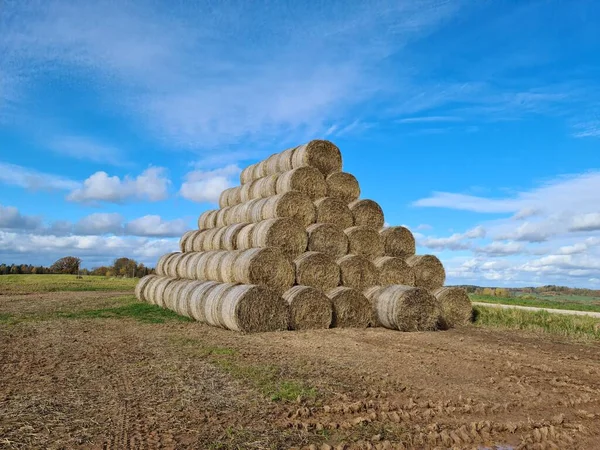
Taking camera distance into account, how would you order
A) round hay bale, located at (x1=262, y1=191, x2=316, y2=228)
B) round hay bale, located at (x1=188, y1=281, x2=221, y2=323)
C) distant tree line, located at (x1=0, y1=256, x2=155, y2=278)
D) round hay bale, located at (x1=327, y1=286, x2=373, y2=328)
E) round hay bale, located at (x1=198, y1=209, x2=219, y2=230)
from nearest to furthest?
round hay bale, located at (x1=327, y1=286, x2=373, y2=328) < round hay bale, located at (x1=188, y1=281, x2=221, y2=323) < round hay bale, located at (x1=262, y1=191, x2=316, y2=228) < round hay bale, located at (x1=198, y1=209, x2=219, y2=230) < distant tree line, located at (x1=0, y1=256, x2=155, y2=278)

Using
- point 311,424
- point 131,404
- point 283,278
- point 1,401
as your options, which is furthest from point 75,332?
point 311,424

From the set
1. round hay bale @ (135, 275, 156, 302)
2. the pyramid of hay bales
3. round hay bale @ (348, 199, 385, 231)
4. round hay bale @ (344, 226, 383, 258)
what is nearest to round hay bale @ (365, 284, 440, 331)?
the pyramid of hay bales

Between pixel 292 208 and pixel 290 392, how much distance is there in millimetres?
8057

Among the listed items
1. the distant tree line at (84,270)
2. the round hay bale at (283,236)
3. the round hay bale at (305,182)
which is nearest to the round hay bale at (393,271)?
the round hay bale at (283,236)

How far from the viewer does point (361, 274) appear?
13102mm

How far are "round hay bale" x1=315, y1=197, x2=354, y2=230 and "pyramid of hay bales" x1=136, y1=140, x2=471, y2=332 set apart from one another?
0.03 metres

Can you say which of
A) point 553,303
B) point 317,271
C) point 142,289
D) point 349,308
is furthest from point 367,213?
point 553,303

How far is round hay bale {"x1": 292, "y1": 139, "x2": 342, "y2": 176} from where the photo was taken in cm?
1498

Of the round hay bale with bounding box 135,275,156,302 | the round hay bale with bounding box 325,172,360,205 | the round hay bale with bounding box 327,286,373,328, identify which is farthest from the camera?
the round hay bale with bounding box 135,275,156,302

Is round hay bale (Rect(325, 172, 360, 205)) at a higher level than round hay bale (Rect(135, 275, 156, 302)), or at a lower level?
higher

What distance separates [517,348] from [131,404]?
7356mm

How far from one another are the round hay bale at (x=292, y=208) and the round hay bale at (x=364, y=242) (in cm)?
114

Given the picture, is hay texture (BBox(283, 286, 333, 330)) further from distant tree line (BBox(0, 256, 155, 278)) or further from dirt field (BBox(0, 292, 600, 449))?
distant tree line (BBox(0, 256, 155, 278))

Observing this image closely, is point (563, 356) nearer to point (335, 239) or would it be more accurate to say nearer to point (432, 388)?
point (432, 388)
